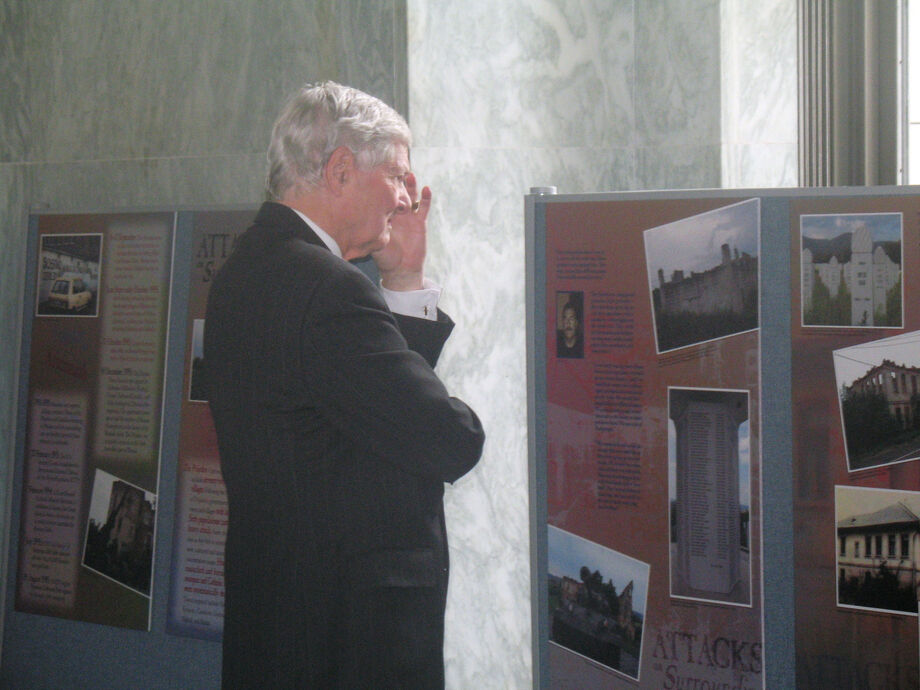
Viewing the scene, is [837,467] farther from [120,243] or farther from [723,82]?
[120,243]

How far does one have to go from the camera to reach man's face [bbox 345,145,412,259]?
1733 millimetres

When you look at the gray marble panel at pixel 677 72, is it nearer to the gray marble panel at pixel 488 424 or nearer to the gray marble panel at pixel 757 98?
the gray marble panel at pixel 757 98

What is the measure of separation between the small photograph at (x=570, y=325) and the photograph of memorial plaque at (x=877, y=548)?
1.91 ft

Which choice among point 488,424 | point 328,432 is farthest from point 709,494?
point 488,424

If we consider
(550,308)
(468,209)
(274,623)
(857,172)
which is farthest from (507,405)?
(274,623)

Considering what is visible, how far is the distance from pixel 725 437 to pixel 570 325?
39cm

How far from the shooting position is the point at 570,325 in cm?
207

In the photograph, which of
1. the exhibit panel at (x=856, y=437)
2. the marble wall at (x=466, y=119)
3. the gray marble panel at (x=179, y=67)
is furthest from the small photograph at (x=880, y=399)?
the gray marble panel at (x=179, y=67)

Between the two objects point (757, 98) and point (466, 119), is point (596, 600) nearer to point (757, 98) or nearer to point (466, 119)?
point (466, 119)

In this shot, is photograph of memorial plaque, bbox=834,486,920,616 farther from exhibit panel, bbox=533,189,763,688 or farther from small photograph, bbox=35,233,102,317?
small photograph, bbox=35,233,102,317

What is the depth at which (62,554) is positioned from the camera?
2.80m

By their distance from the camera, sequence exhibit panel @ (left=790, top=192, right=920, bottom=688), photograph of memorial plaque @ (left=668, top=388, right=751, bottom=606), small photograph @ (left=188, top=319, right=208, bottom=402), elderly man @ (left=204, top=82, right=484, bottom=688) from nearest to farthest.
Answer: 1. elderly man @ (left=204, top=82, right=484, bottom=688)
2. exhibit panel @ (left=790, top=192, right=920, bottom=688)
3. photograph of memorial plaque @ (left=668, top=388, right=751, bottom=606)
4. small photograph @ (left=188, top=319, right=208, bottom=402)

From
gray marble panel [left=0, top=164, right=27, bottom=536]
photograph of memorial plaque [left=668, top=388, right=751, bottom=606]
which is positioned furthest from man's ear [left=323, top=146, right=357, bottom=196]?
gray marble panel [left=0, top=164, right=27, bottom=536]

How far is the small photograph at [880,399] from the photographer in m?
1.79
